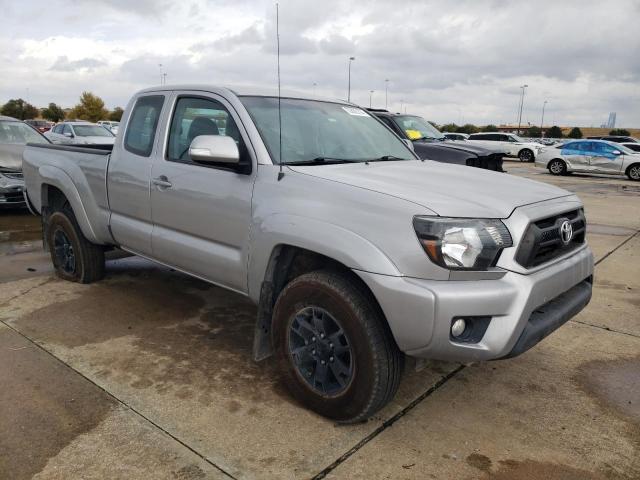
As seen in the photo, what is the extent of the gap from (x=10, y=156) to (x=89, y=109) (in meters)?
74.6

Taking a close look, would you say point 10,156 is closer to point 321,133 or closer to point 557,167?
point 321,133

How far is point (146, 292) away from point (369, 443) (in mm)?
3029

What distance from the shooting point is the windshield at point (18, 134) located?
952 centimetres

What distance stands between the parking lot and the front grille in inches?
31.4

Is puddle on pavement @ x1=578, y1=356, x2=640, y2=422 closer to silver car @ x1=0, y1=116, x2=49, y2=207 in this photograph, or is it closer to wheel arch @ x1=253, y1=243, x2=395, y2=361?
wheel arch @ x1=253, y1=243, x2=395, y2=361

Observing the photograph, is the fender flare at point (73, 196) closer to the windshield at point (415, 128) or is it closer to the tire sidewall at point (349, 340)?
the tire sidewall at point (349, 340)

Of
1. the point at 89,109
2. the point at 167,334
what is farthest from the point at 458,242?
the point at 89,109

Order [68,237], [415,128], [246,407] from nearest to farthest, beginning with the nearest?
[246,407]
[68,237]
[415,128]

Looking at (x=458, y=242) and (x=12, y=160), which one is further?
(x=12, y=160)

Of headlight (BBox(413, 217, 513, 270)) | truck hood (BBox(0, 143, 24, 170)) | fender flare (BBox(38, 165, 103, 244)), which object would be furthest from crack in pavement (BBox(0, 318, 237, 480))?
truck hood (BBox(0, 143, 24, 170))

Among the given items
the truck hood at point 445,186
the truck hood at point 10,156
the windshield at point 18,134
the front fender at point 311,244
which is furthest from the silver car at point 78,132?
the truck hood at point 445,186

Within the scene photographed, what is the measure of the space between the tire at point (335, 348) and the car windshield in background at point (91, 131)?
1508 cm

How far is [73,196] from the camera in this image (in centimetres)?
488

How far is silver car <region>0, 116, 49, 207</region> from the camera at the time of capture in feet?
29.1
